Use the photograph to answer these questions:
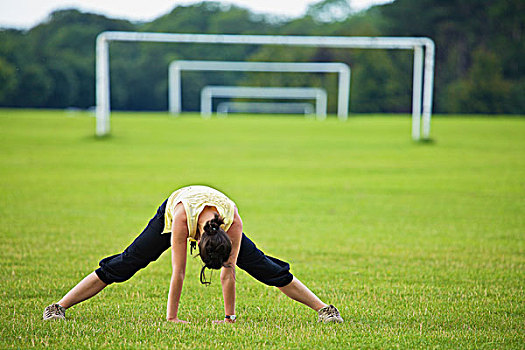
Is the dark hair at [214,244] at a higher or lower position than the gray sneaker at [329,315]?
higher

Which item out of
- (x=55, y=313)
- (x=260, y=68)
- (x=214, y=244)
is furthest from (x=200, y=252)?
(x=260, y=68)

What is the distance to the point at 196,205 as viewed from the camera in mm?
4438

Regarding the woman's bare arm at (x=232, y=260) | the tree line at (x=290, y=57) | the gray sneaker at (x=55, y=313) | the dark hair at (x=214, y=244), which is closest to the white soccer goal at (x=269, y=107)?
the tree line at (x=290, y=57)

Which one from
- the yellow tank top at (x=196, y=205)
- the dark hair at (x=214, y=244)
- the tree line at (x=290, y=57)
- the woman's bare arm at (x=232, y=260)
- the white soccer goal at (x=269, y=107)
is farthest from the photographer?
the tree line at (x=290, y=57)

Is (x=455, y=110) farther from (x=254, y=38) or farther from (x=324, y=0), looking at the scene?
(x=254, y=38)

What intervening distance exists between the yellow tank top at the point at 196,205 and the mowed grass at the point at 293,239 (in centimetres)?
79

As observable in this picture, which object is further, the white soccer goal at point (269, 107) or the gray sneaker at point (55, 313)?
the white soccer goal at point (269, 107)

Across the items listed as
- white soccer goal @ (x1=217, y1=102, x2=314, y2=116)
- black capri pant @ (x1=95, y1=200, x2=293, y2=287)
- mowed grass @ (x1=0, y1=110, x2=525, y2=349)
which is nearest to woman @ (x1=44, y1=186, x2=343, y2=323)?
black capri pant @ (x1=95, y1=200, x2=293, y2=287)

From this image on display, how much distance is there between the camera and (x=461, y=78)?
204 ft

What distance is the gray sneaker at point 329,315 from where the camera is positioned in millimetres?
5082

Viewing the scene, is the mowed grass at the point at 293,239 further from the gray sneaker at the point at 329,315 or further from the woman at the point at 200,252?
the woman at the point at 200,252

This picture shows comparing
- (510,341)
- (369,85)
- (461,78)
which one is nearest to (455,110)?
(461,78)

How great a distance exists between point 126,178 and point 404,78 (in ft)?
165

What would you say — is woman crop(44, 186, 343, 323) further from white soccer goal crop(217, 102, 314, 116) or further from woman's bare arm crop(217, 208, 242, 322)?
white soccer goal crop(217, 102, 314, 116)
